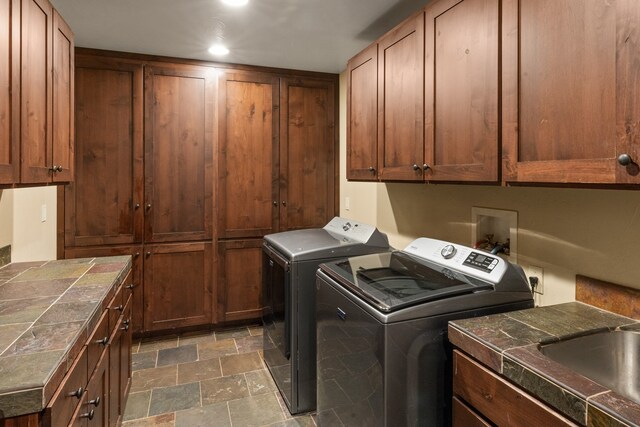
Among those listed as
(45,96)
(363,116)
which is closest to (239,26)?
(363,116)

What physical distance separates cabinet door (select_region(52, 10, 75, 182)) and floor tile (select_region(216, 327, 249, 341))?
1799 millimetres

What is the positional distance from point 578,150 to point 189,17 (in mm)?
2204

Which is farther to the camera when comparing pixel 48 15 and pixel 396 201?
pixel 396 201

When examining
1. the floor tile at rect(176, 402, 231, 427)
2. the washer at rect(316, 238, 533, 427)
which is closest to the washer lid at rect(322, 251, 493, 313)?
the washer at rect(316, 238, 533, 427)

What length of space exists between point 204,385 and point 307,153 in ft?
6.73

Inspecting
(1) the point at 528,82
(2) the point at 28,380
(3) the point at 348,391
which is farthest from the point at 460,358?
(2) the point at 28,380

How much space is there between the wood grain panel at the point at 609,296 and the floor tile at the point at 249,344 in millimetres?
2331

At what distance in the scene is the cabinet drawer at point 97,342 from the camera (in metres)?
1.31

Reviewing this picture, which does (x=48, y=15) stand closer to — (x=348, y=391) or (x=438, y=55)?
(x=438, y=55)

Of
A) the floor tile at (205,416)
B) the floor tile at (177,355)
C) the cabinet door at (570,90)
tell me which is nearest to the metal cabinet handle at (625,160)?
the cabinet door at (570,90)

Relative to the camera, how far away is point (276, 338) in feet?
8.18

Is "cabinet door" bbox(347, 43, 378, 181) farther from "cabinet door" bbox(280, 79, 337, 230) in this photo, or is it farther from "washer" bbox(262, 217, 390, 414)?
"cabinet door" bbox(280, 79, 337, 230)

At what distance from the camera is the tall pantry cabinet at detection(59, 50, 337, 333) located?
2.96 m

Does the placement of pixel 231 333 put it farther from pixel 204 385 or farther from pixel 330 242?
pixel 330 242
